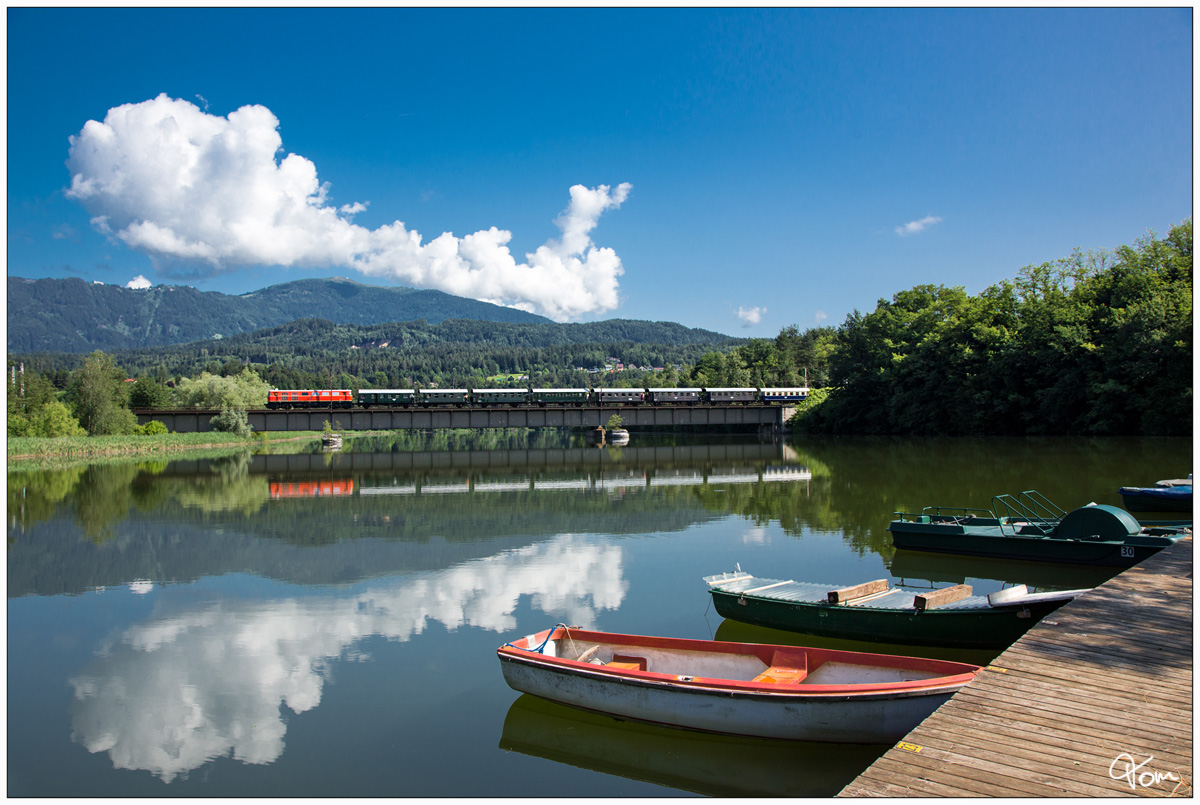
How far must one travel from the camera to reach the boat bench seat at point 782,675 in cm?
958

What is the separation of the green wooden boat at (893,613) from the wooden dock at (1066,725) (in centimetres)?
137

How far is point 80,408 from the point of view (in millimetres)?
73375

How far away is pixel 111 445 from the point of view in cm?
6481

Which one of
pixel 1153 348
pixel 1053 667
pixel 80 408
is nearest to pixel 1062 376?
pixel 1153 348

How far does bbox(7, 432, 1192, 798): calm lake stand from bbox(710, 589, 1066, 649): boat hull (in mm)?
298

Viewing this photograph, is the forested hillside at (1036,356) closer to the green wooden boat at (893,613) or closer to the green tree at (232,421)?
the green wooden boat at (893,613)

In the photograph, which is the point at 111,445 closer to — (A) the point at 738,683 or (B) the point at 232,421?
(B) the point at 232,421

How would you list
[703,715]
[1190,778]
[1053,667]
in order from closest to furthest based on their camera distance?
[1190,778] → [1053,667] → [703,715]

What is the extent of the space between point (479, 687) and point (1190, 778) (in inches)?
341

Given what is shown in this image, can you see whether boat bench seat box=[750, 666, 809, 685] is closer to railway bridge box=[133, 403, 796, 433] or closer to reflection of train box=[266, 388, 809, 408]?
railway bridge box=[133, 403, 796, 433]

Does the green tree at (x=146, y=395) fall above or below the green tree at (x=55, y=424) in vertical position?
above

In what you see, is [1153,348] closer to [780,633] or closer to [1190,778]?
[780,633]

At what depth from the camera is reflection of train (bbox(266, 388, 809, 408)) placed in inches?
3334
